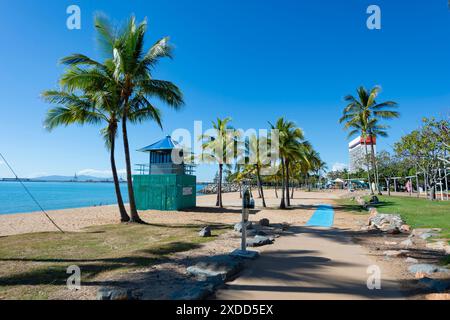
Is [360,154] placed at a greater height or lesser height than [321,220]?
greater

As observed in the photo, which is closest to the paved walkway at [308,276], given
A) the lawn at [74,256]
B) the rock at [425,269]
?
the rock at [425,269]

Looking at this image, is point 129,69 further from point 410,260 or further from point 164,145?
point 410,260

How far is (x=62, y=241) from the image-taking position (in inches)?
373

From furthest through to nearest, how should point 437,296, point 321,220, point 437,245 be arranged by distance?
point 321,220
point 437,245
point 437,296

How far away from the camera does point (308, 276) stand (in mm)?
A: 5484

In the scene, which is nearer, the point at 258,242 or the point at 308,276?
the point at 308,276

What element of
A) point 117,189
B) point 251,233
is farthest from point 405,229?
point 117,189

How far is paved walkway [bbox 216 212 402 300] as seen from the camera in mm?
4512

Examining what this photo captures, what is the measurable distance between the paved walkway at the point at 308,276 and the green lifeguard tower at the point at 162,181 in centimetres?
1533

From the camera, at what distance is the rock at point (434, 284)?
177 inches

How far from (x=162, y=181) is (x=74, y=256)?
624 inches

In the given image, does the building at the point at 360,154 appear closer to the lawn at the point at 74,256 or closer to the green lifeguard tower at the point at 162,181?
the green lifeguard tower at the point at 162,181
